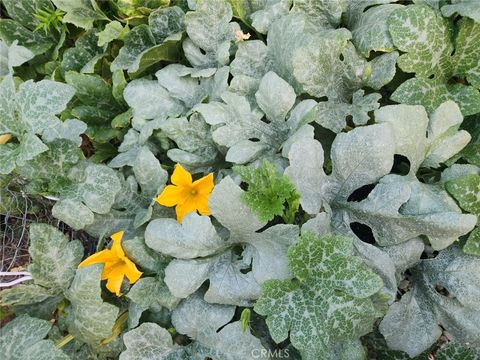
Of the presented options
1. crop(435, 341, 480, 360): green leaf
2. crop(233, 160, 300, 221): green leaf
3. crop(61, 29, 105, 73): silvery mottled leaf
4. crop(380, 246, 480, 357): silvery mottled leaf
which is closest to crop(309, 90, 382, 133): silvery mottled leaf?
crop(233, 160, 300, 221): green leaf

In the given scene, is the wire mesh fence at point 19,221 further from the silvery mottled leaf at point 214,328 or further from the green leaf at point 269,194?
the green leaf at point 269,194

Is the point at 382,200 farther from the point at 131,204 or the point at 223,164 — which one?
the point at 131,204

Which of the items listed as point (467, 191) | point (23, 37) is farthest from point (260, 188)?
point (23, 37)

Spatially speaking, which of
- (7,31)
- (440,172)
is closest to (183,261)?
(440,172)

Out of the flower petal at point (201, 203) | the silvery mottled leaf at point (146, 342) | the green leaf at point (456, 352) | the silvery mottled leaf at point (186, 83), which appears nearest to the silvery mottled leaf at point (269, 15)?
the silvery mottled leaf at point (186, 83)

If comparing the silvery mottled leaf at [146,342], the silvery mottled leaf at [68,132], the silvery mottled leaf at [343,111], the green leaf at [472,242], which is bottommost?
the silvery mottled leaf at [146,342]

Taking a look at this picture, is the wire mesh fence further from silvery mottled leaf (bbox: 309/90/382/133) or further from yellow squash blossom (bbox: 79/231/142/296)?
silvery mottled leaf (bbox: 309/90/382/133)
